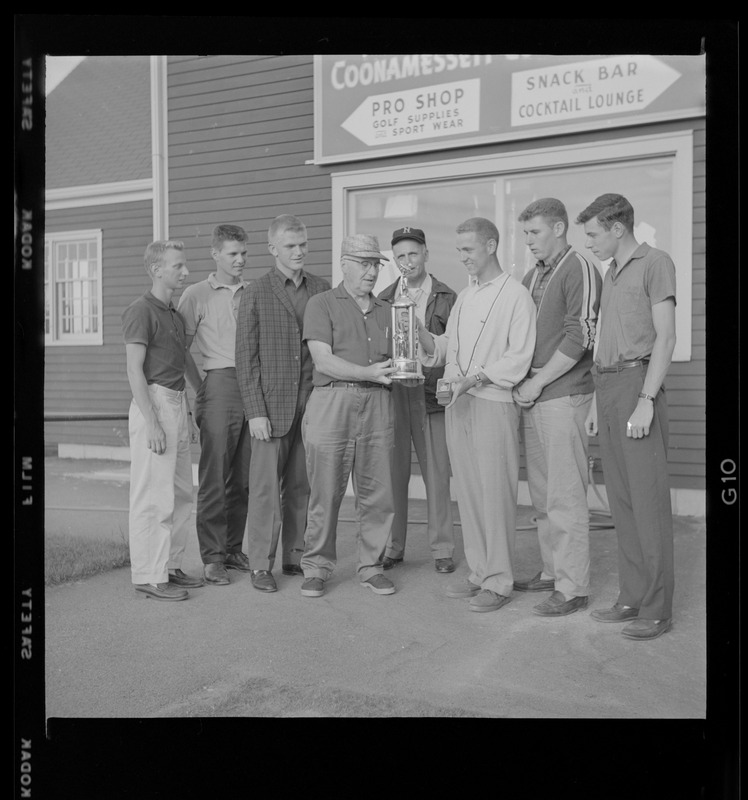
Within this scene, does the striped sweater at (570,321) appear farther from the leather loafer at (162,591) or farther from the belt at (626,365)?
the leather loafer at (162,591)

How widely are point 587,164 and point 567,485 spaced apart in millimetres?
2114

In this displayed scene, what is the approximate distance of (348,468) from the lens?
4438 millimetres

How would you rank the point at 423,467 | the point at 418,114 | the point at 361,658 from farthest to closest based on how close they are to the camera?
the point at 423,467
the point at 418,114
the point at 361,658

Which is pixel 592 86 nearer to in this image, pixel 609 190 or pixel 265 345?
pixel 609 190

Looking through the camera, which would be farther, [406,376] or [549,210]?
[549,210]

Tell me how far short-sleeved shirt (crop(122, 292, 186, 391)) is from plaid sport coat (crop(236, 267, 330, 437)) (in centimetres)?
32

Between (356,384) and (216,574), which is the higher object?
(356,384)

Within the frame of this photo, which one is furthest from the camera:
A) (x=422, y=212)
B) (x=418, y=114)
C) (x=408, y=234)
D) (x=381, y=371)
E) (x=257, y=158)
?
(x=257, y=158)

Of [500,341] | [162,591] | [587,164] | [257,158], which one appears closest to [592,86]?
[587,164]

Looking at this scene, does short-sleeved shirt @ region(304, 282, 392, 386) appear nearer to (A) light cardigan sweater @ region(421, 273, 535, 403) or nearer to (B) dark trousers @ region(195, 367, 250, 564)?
(A) light cardigan sweater @ region(421, 273, 535, 403)

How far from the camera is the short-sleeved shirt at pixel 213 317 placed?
15.5 ft

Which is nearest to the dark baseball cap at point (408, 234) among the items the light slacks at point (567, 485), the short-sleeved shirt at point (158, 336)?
the light slacks at point (567, 485)

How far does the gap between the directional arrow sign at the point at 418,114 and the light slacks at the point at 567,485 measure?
1575 millimetres
